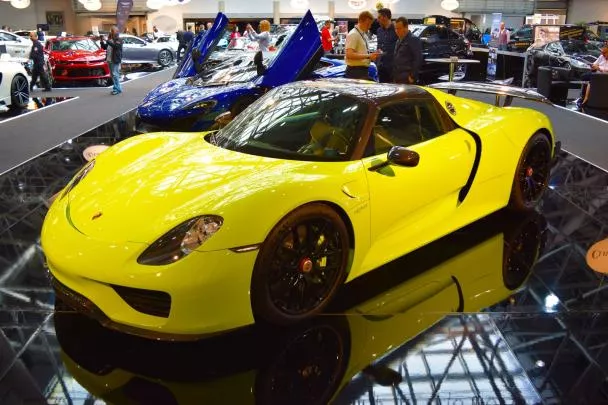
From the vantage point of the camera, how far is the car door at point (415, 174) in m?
2.97

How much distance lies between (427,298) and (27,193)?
3550 mm

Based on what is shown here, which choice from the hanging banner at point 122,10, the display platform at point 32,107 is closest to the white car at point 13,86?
the display platform at point 32,107

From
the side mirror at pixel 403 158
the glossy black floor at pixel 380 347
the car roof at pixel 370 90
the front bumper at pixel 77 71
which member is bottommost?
the glossy black floor at pixel 380 347

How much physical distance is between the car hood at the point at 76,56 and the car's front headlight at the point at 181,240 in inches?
473

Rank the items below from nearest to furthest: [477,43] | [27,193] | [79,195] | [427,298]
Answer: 1. [79,195]
2. [427,298]
3. [27,193]
4. [477,43]

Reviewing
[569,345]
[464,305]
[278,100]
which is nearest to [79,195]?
[278,100]

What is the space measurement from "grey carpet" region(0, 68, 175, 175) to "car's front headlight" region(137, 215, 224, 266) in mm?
4004

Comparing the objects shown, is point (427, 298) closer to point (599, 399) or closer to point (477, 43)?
point (599, 399)

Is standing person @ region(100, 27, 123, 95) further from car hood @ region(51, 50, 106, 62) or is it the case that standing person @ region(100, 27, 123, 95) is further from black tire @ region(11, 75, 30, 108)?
black tire @ region(11, 75, 30, 108)

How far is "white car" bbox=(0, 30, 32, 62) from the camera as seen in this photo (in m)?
15.9

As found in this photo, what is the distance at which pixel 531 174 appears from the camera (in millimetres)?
4180

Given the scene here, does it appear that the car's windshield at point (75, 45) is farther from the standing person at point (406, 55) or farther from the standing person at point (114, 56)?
the standing person at point (406, 55)

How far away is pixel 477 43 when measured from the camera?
2008 cm

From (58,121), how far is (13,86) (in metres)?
1.38
